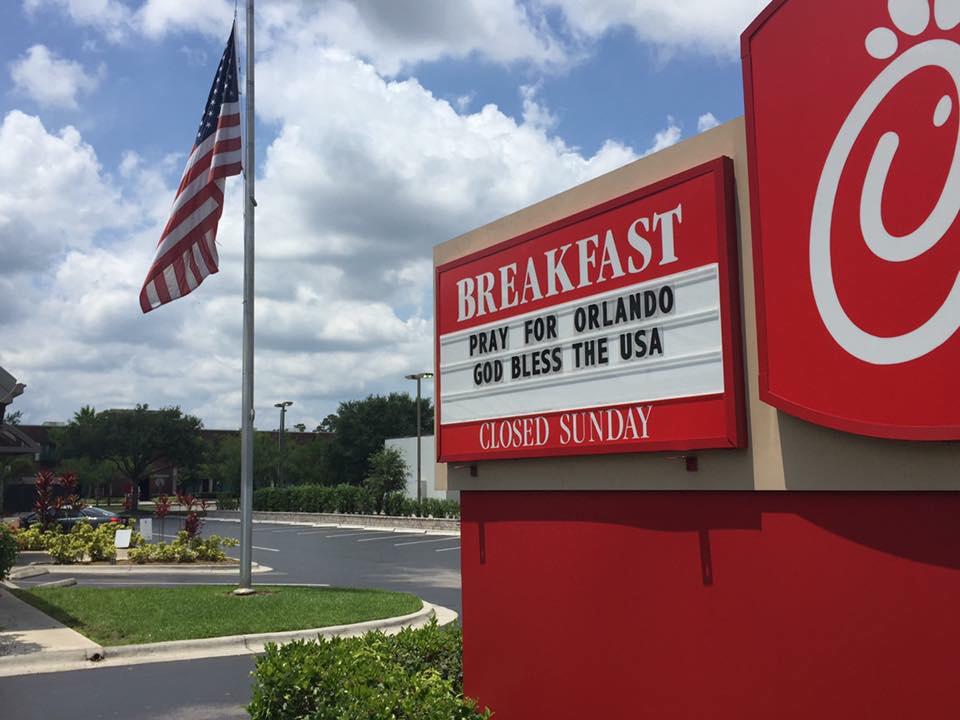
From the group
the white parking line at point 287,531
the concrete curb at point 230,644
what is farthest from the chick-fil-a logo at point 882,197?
the white parking line at point 287,531

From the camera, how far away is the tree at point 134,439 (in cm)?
7681

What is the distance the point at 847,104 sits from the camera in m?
4.45

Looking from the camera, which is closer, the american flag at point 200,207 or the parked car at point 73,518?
the american flag at point 200,207

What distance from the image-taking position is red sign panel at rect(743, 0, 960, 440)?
3963mm

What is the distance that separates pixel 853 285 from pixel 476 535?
4.12 m

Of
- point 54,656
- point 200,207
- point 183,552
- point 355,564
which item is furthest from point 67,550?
point 54,656

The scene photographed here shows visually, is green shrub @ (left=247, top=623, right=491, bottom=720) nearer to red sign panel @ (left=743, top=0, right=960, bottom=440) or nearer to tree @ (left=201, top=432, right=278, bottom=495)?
red sign panel @ (left=743, top=0, right=960, bottom=440)

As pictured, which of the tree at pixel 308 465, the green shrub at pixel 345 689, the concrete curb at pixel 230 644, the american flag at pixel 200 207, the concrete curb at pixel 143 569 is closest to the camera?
the green shrub at pixel 345 689

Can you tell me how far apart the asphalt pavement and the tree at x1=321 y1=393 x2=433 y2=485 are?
37319 mm

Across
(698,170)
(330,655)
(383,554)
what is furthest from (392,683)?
(383,554)

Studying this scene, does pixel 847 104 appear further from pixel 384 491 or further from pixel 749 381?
pixel 384 491

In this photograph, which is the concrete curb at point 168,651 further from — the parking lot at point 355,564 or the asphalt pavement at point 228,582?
the parking lot at point 355,564

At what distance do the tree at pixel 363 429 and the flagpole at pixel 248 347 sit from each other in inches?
2428

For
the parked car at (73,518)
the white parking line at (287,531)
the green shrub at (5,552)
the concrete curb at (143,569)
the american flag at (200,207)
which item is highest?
the american flag at (200,207)
